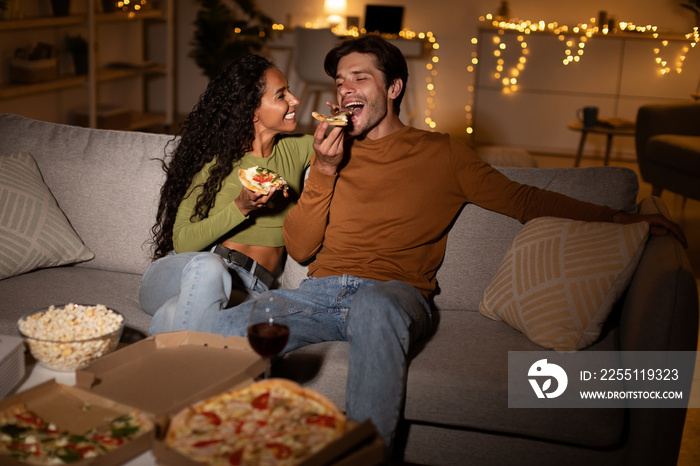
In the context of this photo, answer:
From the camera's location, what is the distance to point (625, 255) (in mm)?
1809

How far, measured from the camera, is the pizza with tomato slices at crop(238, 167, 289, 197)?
189 centimetres

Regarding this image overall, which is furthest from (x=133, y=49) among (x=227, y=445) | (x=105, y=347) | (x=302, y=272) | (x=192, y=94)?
(x=227, y=445)

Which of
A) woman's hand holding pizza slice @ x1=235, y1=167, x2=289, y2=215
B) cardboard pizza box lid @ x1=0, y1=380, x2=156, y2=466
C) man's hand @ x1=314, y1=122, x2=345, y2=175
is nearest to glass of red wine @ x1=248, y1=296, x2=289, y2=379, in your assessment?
cardboard pizza box lid @ x1=0, y1=380, x2=156, y2=466

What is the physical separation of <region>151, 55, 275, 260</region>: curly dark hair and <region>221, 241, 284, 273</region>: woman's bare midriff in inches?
5.5

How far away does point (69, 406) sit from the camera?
4.26 feet

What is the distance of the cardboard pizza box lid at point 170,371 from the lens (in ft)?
4.32

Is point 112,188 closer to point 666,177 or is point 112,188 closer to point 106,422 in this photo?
point 106,422

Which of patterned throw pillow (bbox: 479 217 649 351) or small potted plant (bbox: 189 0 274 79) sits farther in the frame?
small potted plant (bbox: 189 0 274 79)

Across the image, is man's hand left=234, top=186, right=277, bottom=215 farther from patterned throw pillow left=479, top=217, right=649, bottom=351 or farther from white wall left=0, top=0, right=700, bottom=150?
white wall left=0, top=0, right=700, bottom=150

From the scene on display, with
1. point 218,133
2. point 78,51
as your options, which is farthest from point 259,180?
point 78,51

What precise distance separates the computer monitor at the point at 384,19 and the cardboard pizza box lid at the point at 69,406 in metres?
6.13

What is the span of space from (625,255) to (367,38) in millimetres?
1055

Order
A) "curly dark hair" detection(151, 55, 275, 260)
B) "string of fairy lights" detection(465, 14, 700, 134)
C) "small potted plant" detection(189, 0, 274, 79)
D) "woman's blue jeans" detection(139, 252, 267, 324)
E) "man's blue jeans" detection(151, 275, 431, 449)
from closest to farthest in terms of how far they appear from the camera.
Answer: "man's blue jeans" detection(151, 275, 431, 449) → "woman's blue jeans" detection(139, 252, 267, 324) → "curly dark hair" detection(151, 55, 275, 260) → "string of fairy lights" detection(465, 14, 700, 134) → "small potted plant" detection(189, 0, 274, 79)

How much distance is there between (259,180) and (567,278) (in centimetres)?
90
